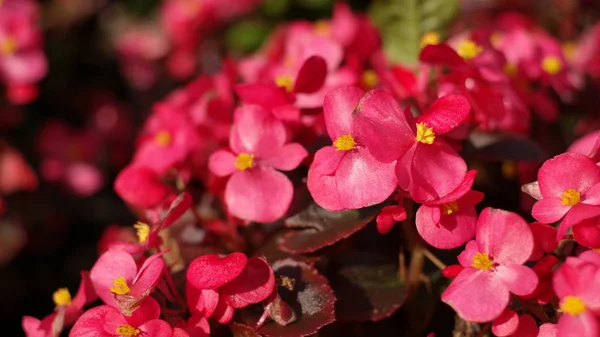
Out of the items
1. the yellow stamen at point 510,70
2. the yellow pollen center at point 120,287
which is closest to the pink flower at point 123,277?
the yellow pollen center at point 120,287

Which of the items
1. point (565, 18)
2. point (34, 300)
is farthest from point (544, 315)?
point (34, 300)

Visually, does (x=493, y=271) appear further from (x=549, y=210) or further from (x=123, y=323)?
(x=123, y=323)

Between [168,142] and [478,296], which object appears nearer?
[478,296]

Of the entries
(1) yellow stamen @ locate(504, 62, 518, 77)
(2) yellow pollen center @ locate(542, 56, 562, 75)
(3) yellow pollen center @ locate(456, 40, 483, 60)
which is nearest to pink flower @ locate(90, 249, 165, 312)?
(3) yellow pollen center @ locate(456, 40, 483, 60)

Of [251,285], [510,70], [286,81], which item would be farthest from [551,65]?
[251,285]

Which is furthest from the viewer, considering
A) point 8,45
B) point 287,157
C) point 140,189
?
point 8,45

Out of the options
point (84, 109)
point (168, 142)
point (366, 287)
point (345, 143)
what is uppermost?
point (345, 143)

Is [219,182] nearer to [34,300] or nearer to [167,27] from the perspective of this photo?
[34,300]
